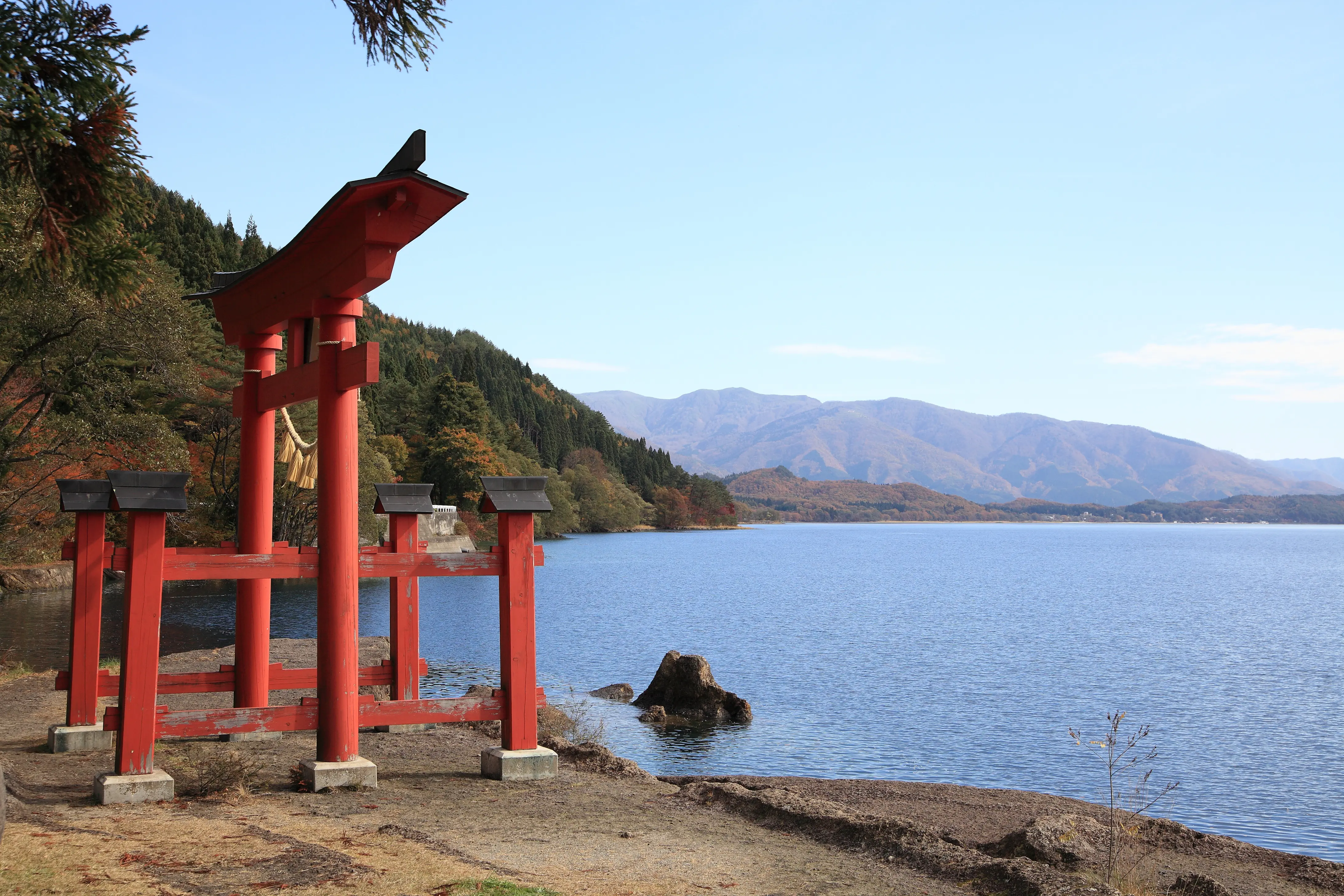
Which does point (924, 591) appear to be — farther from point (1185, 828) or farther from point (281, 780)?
point (281, 780)

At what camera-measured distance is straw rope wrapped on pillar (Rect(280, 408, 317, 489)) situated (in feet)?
32.1

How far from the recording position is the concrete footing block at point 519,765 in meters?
8.24

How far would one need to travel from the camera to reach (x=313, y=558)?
786cm

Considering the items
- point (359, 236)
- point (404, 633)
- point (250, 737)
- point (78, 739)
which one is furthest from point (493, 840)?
point (78, 739)

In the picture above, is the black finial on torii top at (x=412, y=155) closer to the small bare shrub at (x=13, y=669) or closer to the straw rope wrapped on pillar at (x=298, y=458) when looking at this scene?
the straw rope wrapped on pillar at (x=298, y=458)

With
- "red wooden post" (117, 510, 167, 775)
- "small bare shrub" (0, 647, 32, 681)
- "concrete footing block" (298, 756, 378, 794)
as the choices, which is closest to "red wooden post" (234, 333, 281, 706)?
"red wooden post" (117, 510, 167, 775)

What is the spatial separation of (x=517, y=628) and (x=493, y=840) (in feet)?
6.83

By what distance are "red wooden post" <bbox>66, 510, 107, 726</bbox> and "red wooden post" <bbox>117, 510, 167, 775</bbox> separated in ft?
7.04

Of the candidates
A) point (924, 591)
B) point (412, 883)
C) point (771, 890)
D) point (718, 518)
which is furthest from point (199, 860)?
point (718, 518)

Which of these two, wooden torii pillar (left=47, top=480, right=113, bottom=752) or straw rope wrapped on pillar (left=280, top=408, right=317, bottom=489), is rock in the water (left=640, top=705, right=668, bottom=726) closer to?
straw rope wrapped on pillar (left=280, top=408, right=317, bottom=489)

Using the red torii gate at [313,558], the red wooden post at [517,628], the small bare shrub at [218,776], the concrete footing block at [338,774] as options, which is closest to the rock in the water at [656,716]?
the red torii gate at [313,558]

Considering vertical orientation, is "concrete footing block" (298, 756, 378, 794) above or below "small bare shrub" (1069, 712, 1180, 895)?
above

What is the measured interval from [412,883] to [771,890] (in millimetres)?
2098

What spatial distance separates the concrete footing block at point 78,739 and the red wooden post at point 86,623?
10cm
